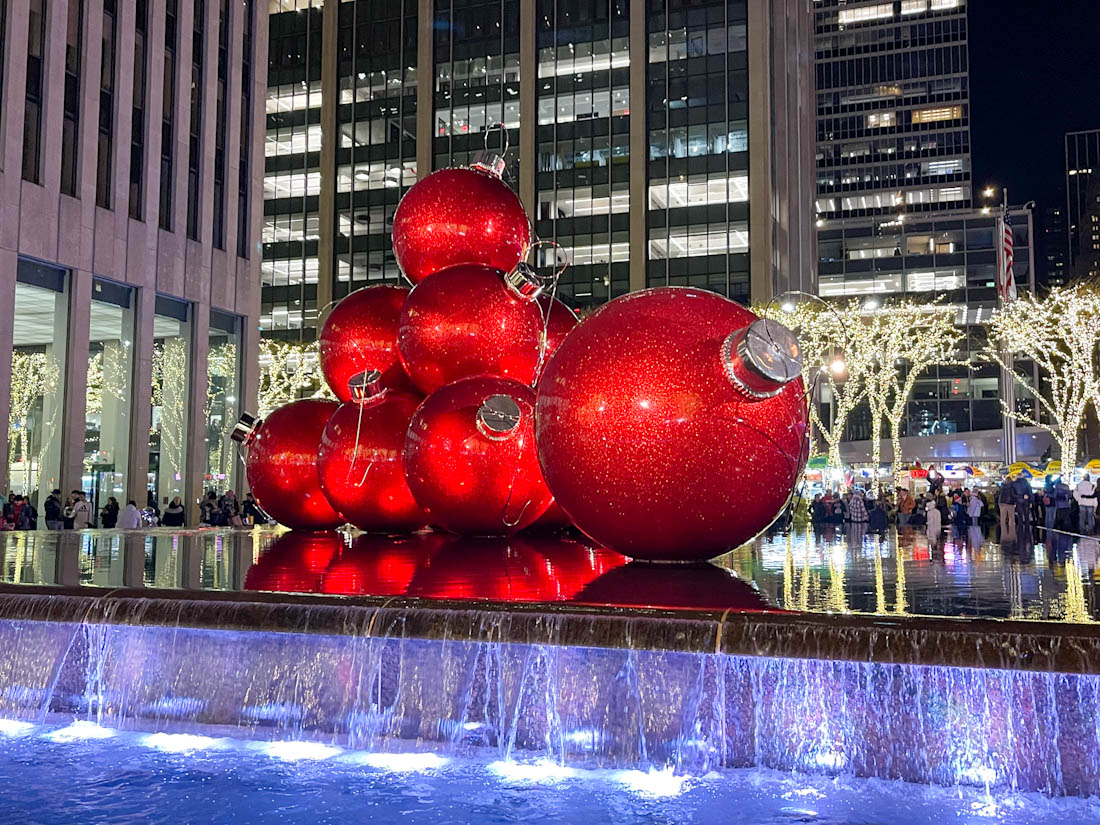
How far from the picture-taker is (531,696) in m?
4.54

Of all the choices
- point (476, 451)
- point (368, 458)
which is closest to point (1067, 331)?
point (368, 458)

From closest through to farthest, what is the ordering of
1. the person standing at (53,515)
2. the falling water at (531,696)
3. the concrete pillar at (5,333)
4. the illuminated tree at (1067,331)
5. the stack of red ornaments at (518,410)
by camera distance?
the falling water at (531,696) → the stack of red ornaments at (518,410) → the person standing at (53,515) → the concrete pillar at (5,333) → the illuminated tree at (1067,331)

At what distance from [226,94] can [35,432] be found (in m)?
11.6

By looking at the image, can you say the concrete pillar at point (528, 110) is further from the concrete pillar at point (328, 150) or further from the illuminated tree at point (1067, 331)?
the illuminated tree at point (1067, 331)

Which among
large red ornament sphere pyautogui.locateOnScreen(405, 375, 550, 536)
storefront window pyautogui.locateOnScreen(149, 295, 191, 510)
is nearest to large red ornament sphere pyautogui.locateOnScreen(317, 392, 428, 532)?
large red ornament sphere pyautogui.locateOnScreen(405, 375, 550, 536)

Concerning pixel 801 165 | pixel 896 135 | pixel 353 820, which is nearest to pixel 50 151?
pixel 353 820

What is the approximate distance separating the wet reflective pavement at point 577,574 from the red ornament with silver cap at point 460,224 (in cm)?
223

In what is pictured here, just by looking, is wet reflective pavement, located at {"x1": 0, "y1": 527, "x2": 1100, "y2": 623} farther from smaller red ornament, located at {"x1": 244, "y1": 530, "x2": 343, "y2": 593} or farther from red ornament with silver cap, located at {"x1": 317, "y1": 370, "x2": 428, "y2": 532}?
red ornament with silver cap, located at {"x1": 317, "y1": 370, "x2": 428, "y2": 532}

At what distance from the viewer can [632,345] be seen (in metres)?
5.59

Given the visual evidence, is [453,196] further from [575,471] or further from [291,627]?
[291,627]

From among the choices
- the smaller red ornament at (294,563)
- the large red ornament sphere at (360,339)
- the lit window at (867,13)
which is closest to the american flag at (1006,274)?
the large red ornament sphere at (360,339)

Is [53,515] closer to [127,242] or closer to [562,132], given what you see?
[127,242]

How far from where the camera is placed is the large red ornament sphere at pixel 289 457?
29.1ft

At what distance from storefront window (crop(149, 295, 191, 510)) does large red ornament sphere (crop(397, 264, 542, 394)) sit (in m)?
21.0
